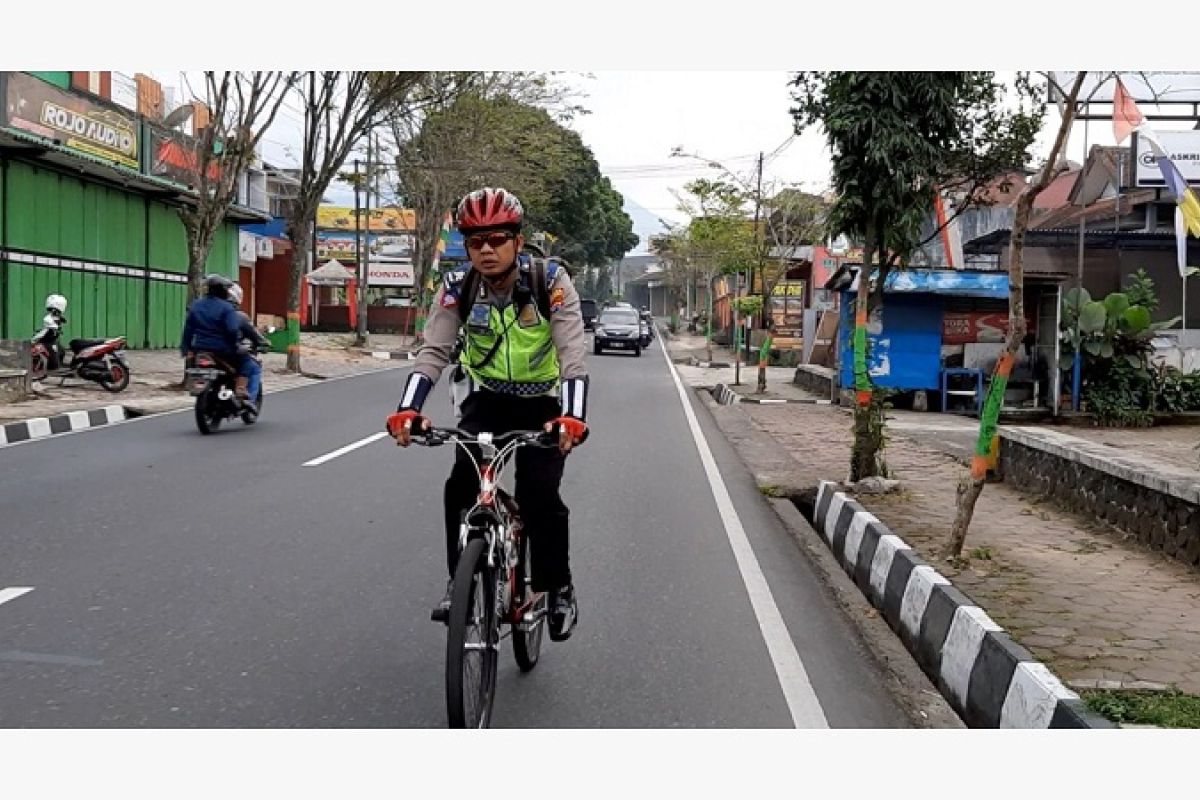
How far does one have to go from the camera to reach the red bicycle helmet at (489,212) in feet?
14.0

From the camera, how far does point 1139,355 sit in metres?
18.7

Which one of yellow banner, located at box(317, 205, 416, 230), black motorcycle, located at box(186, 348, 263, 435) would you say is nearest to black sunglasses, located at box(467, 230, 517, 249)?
black motorcycle, located at box(186, 348, 263, 435)

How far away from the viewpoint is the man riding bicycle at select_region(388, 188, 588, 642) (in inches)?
170

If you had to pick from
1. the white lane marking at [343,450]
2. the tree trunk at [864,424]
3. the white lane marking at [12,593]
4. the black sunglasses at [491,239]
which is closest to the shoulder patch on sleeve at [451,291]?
the black sunglasses at [491,239]

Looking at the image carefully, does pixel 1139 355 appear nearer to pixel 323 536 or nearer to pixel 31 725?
pixel 323 536

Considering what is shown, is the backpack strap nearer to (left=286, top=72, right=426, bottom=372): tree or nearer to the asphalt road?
the asphalt road

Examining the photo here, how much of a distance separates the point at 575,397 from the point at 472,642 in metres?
0.96

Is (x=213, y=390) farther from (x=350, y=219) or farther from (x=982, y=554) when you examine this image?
(x=350, y=219)

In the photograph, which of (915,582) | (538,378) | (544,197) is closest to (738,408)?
(915,582)

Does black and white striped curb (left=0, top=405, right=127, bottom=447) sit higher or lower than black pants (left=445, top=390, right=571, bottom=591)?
lower

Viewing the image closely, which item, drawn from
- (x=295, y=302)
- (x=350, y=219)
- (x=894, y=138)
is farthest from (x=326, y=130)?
(x=350, y=219)

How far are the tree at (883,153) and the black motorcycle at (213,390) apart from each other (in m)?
6.73

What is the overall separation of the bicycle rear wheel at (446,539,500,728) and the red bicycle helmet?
1.14 metres

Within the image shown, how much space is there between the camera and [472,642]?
3.78m
